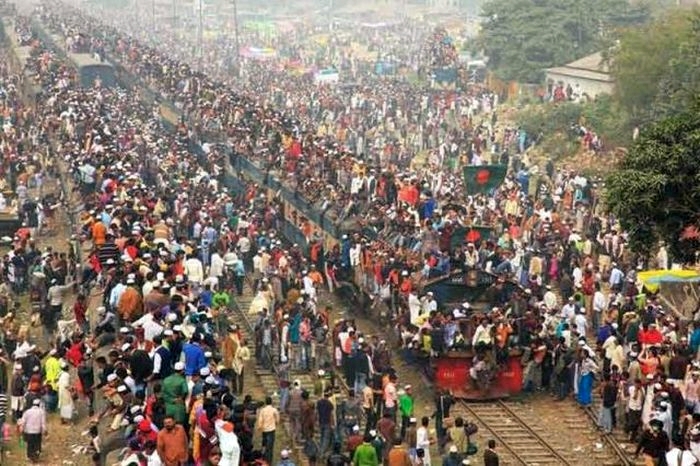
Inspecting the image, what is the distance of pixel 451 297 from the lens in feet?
85.3

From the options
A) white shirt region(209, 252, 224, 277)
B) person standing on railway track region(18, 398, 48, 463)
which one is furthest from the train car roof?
person standing on railway track region(18, 398, 48, 463)

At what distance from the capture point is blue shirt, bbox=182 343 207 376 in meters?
19.1

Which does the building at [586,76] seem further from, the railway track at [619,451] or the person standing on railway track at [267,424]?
the person standing on railway track at [267,424]

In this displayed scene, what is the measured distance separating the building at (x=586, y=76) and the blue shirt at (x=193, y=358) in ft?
119

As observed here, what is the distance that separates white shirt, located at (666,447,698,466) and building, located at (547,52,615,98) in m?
A: 36.1

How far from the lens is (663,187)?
2380 cm

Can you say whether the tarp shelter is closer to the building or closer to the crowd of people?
the crowd of people

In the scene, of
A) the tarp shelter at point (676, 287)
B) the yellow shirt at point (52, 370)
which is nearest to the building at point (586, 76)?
the tarp shelter at point (676, 287)

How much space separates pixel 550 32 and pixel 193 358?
156 feet

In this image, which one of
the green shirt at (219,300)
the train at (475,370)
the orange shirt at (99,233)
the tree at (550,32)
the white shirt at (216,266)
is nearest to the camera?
the train at (475,370)

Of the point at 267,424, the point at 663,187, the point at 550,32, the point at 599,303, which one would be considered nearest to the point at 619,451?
the point at 663,187

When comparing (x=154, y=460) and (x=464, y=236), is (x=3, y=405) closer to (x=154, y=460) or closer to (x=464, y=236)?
(x=154, y=460)

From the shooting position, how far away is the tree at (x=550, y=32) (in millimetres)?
64375

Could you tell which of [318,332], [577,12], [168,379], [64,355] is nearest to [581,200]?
[318,332]
